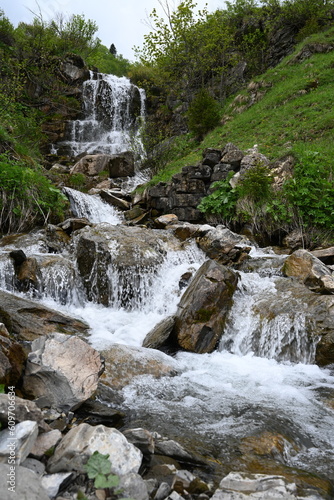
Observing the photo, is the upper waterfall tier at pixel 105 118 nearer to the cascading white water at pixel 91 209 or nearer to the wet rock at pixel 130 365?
the cascading white water at pixel 91 209

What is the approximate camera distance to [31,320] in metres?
6.25

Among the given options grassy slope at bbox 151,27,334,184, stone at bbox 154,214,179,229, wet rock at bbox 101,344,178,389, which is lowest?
wet rock at bbox 101,344,178,389

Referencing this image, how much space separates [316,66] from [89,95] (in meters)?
17.5

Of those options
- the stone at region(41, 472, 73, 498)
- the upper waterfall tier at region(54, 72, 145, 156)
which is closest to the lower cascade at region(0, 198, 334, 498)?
the stone at region(41, 472, 73, 498)

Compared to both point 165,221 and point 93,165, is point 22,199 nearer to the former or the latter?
point 165,221

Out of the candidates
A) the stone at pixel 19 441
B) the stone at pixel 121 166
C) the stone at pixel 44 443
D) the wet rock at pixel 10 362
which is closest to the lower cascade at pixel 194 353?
the wet rock at pixel 10 362

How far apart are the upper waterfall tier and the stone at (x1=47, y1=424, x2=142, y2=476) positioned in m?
23.1

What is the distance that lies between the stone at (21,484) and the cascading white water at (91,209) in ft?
39.6

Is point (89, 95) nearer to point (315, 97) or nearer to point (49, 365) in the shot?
point (315, 97)

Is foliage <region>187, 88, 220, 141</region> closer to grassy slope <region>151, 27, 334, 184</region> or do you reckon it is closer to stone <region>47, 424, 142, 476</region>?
grassy slope <region>151, 27, 334, 184</region>

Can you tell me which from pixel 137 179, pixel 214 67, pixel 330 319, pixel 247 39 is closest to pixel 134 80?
pixel 214 67

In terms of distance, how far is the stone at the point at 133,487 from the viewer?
231cm

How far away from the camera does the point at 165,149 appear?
19.1 meters

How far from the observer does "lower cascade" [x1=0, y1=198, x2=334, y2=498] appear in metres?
3.91
